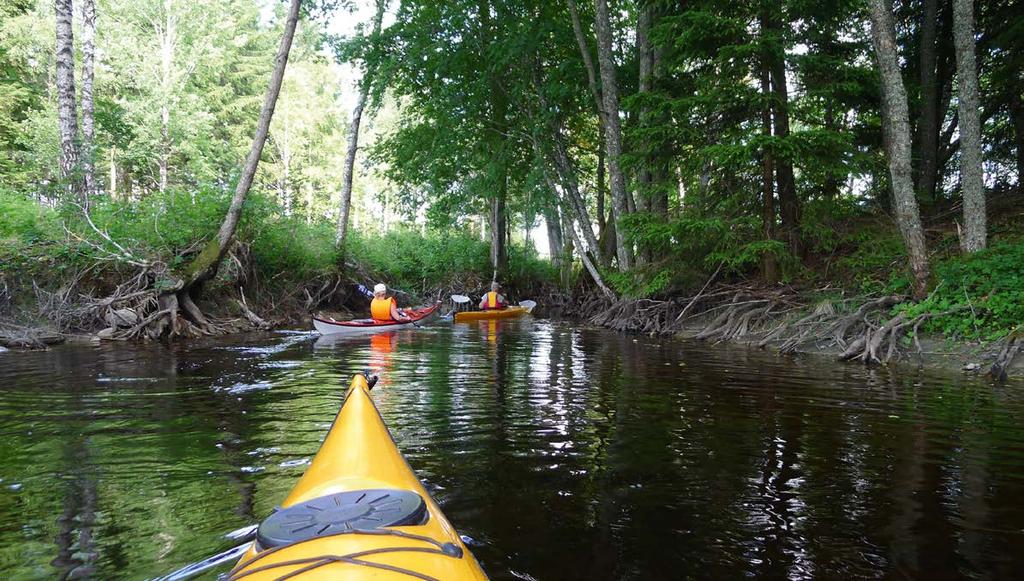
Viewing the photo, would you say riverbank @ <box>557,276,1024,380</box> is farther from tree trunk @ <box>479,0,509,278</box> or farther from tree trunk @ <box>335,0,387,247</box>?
tree trunk @ <box>335,0,387,247</box>

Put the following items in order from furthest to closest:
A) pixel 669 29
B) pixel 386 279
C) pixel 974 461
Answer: pixel 386 279
pixel 669 29
pixel 974 461

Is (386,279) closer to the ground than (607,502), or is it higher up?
higher up

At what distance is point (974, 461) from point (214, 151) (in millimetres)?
28511

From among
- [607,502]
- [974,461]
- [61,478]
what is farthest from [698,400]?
[61,478]

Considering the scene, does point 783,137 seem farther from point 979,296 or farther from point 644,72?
point 644,72

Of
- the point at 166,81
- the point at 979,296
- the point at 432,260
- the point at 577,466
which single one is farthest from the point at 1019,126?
the point at 166,81

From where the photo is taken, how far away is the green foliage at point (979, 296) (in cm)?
752

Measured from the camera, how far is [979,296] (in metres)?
7.89

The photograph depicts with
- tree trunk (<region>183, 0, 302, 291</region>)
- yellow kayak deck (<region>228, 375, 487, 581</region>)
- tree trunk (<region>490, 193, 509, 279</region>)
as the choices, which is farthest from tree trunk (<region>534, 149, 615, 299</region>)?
yellow kayak deck (<region>228, 375, 487, 581</region>)

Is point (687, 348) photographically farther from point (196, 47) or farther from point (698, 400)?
point (196, 47)

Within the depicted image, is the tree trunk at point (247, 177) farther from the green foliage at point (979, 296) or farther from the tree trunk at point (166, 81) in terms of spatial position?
the green foliage at point (979, 296)

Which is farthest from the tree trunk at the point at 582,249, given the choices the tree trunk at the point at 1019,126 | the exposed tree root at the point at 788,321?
the tree trunk at the point at 1019,126

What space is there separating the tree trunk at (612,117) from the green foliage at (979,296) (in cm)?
661

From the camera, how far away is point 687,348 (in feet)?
34.9
